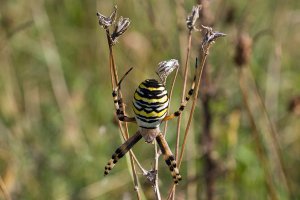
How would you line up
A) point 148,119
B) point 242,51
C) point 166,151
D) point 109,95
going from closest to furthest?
1. point 148,119
2. point 166,151
3. point 242,51
4. point 109,95

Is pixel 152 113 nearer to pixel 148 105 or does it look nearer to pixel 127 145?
pixel 148 105

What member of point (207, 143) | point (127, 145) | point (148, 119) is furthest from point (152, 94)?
point (207, 143)

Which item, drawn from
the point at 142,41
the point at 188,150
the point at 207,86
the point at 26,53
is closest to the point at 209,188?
the point at 188,150

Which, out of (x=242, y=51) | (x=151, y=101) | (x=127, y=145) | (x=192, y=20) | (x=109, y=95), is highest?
(x=109, y=95)

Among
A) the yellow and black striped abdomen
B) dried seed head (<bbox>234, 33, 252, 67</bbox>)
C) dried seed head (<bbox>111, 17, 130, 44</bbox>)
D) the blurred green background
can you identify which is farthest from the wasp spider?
the blurred green background

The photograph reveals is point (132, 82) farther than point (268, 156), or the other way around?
point (132, 82)

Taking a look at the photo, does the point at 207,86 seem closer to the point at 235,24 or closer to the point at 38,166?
the point at 235,24

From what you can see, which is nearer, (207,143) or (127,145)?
(127,145)

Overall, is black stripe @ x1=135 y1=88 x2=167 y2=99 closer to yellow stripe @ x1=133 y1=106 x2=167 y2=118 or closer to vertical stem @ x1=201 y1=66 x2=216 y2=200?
yellow stripe @ x1=133 y1=106 x2=167 y2=118
